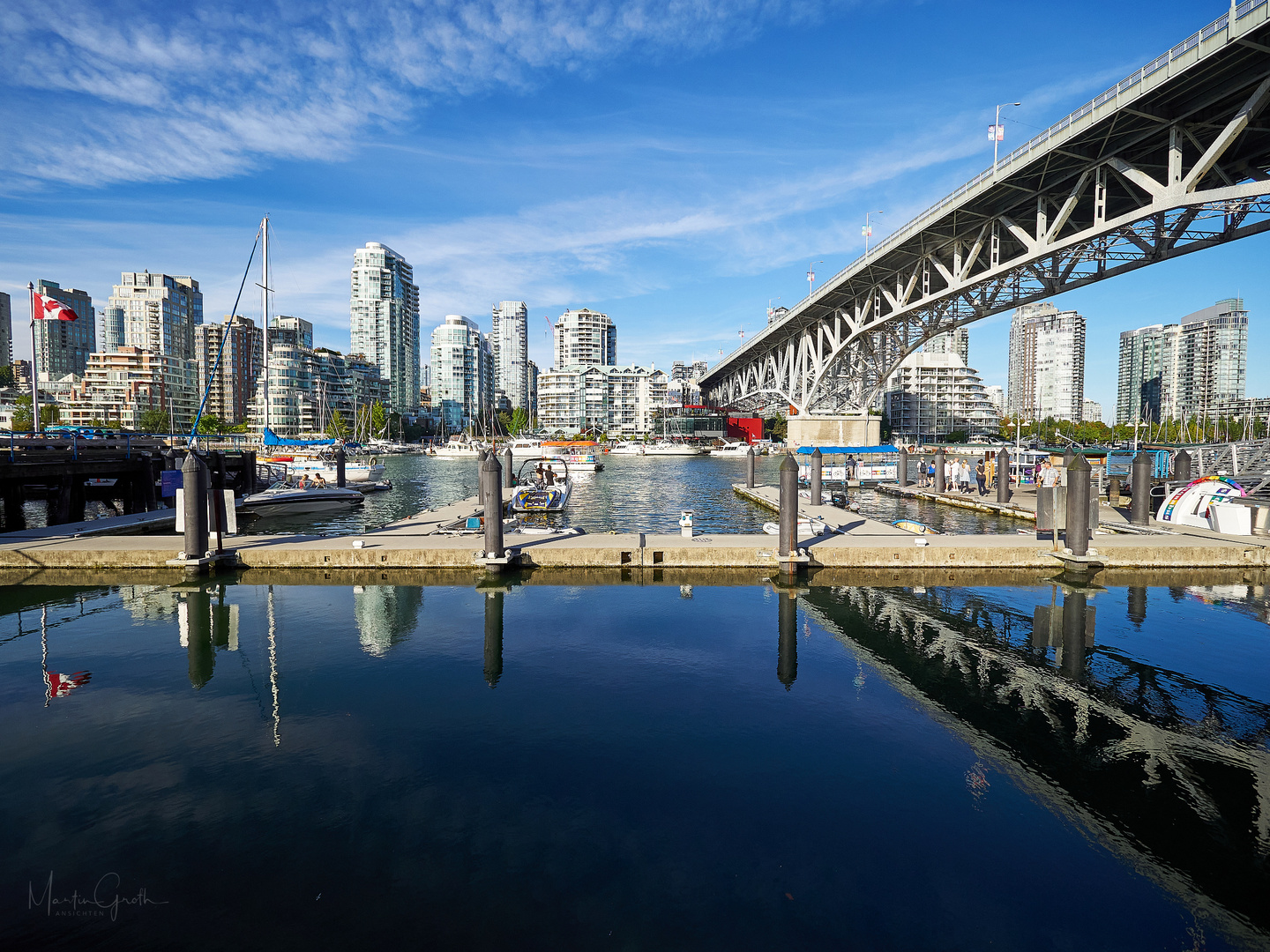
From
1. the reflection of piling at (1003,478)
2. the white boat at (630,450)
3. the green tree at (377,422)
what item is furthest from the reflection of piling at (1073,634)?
the green tree at (377,422)

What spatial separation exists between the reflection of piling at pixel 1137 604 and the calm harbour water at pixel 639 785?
380 millimetres

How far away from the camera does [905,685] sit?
11.1 m

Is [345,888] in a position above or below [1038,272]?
below

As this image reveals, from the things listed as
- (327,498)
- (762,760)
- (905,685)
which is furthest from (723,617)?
(327,498)

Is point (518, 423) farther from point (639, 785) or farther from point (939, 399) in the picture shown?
point (639, 785)

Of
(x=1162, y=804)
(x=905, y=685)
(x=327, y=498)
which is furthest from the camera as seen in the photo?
(x=327, y=498)

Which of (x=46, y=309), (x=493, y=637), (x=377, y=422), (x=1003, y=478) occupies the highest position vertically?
(x=46, y=309)

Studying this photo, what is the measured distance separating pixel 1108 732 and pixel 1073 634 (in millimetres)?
5177

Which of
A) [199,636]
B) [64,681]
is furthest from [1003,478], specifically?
[64,681]

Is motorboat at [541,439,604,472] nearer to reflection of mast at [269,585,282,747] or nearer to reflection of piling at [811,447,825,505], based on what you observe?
reflection of piling at [811,447,825,505]

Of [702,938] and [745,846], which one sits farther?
[745,846]

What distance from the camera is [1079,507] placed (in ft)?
58.8

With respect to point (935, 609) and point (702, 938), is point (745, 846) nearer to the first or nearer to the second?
→ point (702, 938)

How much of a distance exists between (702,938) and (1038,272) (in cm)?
5131
